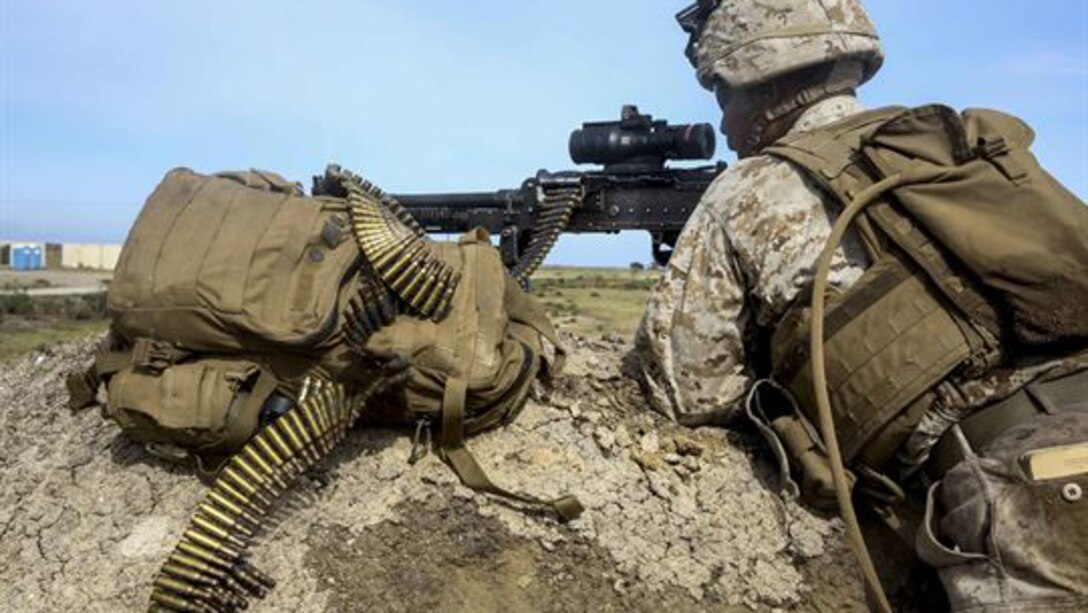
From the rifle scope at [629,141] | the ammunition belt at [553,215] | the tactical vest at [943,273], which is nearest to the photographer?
the tactical vest at [943,273]

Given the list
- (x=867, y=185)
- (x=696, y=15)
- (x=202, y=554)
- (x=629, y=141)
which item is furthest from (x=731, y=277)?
(x=629, y=141)

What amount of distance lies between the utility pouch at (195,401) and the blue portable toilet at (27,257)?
5524 centimetres

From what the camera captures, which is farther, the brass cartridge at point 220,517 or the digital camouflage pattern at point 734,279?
the digital camouflage pattern at point 734,279

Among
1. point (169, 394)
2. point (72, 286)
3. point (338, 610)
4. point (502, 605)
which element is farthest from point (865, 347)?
point (72, 286)

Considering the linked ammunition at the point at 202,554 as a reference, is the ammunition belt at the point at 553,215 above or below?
above

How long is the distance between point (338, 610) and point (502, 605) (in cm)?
52

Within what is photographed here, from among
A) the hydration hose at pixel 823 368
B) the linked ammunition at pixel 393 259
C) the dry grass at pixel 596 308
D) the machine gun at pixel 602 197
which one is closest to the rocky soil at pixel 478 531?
the hydration hose at pixel 823 368

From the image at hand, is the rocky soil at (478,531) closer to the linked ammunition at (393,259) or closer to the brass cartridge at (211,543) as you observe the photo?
the brass cartridge at (211,543)

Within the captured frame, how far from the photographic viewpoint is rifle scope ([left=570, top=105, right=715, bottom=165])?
6.59 m

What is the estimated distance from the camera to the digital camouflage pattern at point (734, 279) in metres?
3.37

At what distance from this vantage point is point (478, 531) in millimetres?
3328

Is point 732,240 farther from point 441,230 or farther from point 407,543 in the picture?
point 441,230

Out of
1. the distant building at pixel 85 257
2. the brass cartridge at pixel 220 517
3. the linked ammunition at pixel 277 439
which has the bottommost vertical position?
the distant building at pixel 85 257

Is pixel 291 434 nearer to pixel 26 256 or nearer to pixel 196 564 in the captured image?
pixel 196 564
